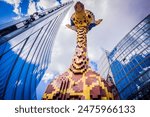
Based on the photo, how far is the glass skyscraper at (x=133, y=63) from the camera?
1844 centimetres

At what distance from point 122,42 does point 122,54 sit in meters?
3.07

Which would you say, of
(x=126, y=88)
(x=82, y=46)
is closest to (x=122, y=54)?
(x=126, y=88)

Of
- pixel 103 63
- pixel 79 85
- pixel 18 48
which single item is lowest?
pixel 79 85

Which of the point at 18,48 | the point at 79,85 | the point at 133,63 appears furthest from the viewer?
the point at 133,63

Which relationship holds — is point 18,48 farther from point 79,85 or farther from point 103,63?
point 103,63

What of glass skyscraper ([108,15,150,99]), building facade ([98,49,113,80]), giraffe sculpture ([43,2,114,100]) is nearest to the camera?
giraffe sculpture ([43,2,114,100])

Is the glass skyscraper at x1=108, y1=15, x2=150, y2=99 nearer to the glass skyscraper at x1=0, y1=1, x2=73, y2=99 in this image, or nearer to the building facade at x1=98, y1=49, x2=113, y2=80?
the building facade at x1=98, y1=49, x2=113, y2=80

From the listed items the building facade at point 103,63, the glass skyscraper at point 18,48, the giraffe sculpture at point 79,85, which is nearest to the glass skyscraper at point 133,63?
the building facade at point 103,63

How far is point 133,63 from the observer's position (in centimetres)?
2170

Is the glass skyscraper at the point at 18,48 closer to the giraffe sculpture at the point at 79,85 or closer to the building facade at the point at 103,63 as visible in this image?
the giraffe sculpture at the point at 79,85

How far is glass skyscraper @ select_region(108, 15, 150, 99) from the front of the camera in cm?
1844

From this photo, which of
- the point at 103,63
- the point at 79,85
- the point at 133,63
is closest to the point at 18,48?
the point at 79,85

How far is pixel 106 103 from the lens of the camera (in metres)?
3.51

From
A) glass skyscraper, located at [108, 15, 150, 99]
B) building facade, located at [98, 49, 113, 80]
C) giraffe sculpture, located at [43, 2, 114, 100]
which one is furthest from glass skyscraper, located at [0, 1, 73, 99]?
building facade, located at [98, 49, 113, 80]
